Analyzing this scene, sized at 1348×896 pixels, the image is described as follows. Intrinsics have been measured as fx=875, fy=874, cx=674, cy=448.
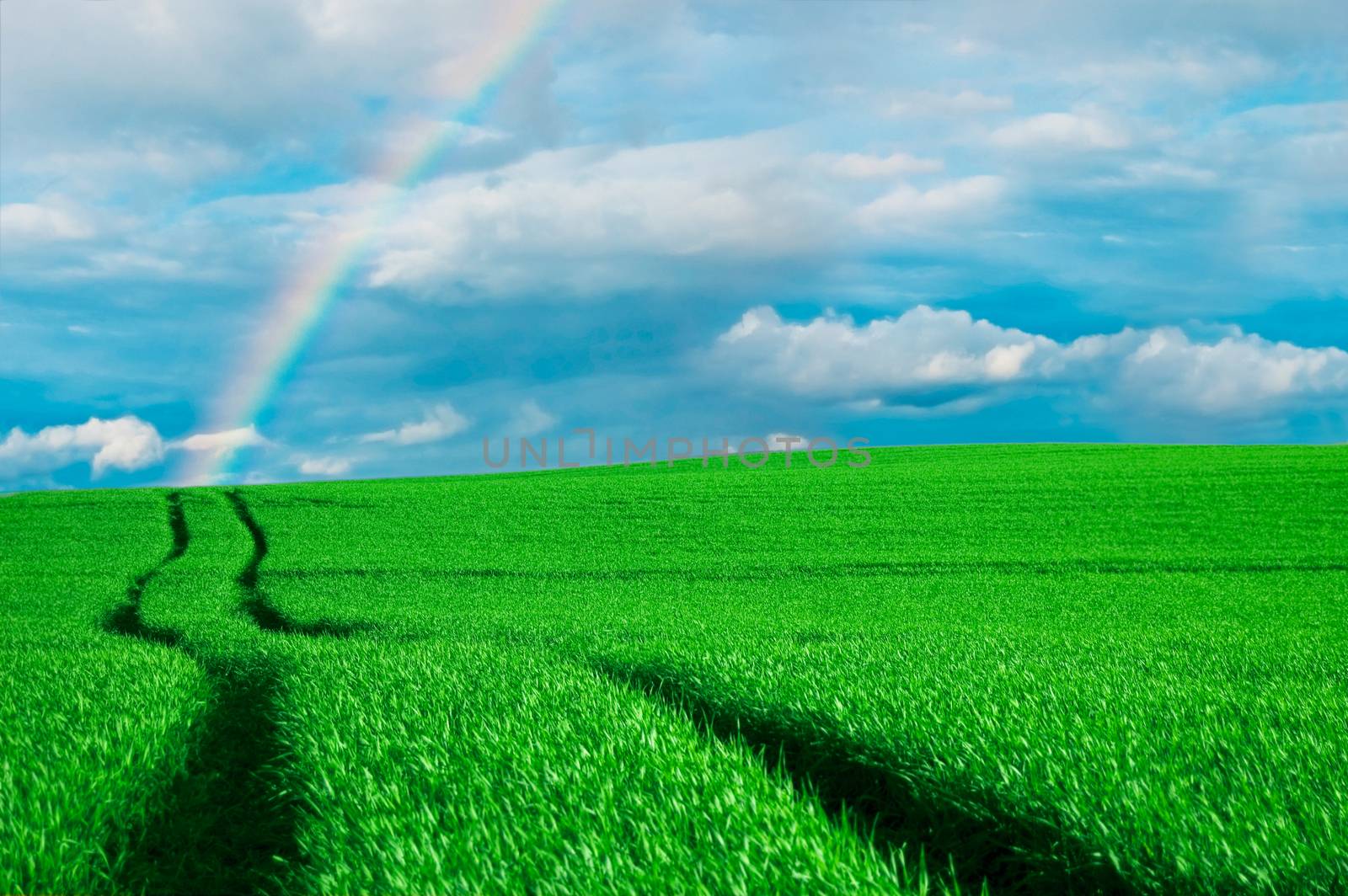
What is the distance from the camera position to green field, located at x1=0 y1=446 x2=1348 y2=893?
14.0 ft

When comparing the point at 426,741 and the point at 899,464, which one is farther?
the point at 899,464

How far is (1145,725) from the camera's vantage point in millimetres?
6586

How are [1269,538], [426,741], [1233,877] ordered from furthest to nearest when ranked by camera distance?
[1269,538]
[426,741]
[1233,877]

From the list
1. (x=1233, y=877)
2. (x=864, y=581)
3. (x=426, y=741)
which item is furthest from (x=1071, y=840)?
(x=864, y=581)

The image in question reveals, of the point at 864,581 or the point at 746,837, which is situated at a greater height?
the point at 746,837

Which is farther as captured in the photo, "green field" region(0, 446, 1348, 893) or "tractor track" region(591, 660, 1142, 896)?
"tractor track" region(591, 660, 1142, 896)

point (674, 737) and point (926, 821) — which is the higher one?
point (674, 737)

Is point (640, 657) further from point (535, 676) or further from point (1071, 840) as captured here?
point (1071, 840)

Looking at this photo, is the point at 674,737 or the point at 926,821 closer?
the point at 926,821

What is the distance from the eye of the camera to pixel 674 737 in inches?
238

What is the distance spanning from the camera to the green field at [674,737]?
4277 millimetres

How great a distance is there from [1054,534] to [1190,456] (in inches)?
869

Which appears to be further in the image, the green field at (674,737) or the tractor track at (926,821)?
the tractor track at (926,821)

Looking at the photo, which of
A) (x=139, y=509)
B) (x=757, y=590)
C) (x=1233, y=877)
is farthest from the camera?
(x=139, y=509)
